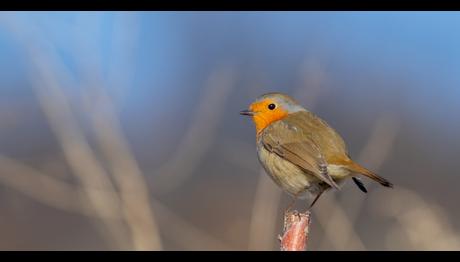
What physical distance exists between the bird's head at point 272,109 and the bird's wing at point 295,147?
0.39 feet

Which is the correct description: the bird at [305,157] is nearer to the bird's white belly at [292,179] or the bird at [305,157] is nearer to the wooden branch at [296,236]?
the bird's white belly at [292,179]

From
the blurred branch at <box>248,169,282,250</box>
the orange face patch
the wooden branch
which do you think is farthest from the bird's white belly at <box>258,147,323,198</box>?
the wooden branch

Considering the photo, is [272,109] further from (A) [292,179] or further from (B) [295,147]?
(A) [292,179]

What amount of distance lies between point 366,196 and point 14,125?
301 cm

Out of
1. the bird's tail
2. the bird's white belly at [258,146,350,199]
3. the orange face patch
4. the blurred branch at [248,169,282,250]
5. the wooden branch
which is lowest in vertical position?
the blurred branch at [248,169,282,250]

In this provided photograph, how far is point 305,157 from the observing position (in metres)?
4.42

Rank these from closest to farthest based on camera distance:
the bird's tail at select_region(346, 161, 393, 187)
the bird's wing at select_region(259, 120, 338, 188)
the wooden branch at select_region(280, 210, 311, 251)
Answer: the wooden branch at select_region(280, 210, 311, 251), the bird's tail at select_region(346, 161, 393, 187), the bird's wing at select_region(259, 120, 338, 188)

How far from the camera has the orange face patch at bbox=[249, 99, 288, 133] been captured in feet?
16.2

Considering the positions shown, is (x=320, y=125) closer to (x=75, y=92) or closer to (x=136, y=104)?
(x=75, y=92)

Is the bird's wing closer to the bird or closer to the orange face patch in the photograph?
the bird

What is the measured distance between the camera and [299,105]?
16.4 ft

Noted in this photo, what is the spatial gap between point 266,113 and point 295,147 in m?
0.49

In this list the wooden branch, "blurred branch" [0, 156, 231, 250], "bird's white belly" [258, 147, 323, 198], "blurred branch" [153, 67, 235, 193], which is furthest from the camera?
"blurred branch" [153, 67, 235, 193]

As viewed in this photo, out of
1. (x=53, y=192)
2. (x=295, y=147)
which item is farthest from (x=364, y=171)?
(x=53, y=192)
